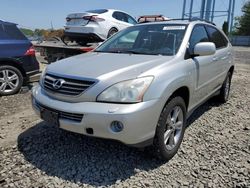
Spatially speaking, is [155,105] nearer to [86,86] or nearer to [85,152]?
[86,86]

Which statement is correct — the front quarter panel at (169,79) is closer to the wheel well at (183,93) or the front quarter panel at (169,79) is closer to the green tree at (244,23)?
the wheel well at (183,93)

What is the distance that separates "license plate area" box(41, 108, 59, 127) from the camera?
10.4 feet

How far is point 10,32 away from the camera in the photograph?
22.1ft

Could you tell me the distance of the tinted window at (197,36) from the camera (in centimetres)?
412

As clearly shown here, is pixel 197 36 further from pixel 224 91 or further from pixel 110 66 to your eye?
pixel 224 91

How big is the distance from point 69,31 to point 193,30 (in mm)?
5145

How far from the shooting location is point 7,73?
21.2 feet

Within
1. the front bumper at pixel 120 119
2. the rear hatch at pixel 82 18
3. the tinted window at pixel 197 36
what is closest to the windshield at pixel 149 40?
the tinted window at pixel 197 36

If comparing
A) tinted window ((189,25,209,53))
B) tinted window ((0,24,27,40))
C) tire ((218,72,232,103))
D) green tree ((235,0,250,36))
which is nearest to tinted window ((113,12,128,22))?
tinted window ((0,24,27,40))

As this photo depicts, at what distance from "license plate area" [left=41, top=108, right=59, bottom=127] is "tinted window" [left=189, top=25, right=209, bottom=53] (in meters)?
2.03

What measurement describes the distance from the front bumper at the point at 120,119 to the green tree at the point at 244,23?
5950 centimetres

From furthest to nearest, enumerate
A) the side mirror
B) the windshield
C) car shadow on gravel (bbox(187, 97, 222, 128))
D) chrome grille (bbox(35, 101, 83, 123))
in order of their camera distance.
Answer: car shadow on gravel (bbox(187, 97, 222, 128)) → the windshield → the side mirror → chrome grille (bbox(35, 101, 83, 123))

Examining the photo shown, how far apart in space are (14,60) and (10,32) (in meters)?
0.73

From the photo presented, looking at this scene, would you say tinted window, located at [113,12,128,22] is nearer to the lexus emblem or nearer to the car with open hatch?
the car with open hatch
